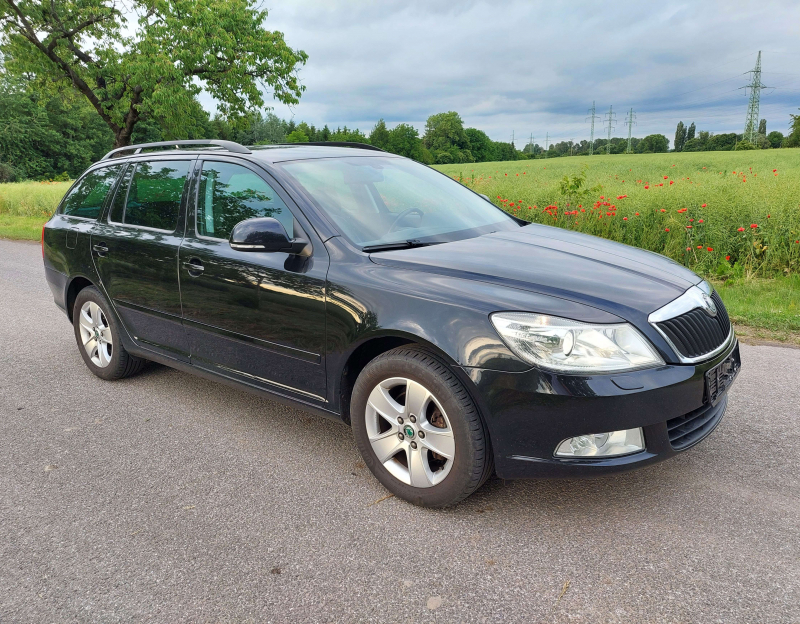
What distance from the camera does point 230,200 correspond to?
3.71 meters

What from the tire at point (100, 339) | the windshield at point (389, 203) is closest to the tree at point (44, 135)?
the tire at point (100, 339)

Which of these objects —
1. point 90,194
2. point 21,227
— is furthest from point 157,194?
point 21,227

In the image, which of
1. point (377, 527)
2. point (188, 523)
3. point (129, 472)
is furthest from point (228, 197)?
point (377, 527)

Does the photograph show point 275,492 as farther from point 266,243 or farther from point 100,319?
point 100,319

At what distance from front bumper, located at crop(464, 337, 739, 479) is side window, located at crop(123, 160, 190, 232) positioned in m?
2.43

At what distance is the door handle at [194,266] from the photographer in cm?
367

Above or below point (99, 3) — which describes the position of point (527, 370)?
below

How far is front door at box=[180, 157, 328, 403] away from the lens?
10.5ft

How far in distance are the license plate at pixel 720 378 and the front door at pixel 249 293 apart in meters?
1.79

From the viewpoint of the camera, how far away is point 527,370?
2.48m

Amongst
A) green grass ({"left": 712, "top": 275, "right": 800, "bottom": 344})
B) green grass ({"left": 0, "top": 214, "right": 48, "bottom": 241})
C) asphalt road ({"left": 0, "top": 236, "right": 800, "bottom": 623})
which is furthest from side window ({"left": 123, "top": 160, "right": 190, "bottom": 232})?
green grass ({"left": 0, "top": 214, "right": 48, "bottom": 241})

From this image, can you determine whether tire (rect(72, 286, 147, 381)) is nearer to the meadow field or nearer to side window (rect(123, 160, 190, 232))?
side window (rect(123, 160, 190, 232))

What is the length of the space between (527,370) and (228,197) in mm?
2175

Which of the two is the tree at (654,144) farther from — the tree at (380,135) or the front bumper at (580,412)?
the front bumper at (580,412)
